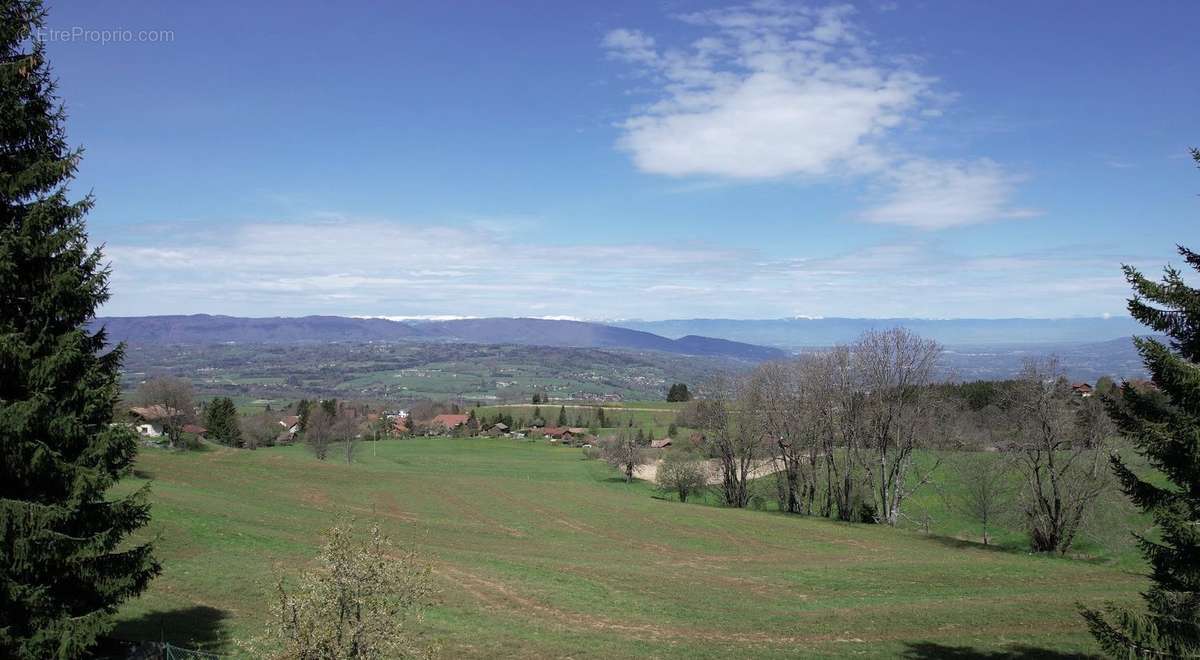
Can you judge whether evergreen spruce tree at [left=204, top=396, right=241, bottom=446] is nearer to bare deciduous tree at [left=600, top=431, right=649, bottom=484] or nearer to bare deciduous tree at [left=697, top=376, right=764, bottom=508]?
bare deciduous tree at [left=600, top=431, right=649, bottom=484]

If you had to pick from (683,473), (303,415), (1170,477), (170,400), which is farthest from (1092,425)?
(303,415)

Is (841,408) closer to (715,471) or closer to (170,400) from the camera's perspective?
Answer: (715,471)

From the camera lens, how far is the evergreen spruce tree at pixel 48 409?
12.2 m

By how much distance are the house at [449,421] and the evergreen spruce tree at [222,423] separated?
2105 inches

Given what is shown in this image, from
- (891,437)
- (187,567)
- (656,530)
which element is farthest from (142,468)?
(891,437)

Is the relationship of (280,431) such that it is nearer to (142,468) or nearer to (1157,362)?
(142,468)

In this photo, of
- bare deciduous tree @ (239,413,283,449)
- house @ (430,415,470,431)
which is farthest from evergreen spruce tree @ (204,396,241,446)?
house @ (430,415,470,431)

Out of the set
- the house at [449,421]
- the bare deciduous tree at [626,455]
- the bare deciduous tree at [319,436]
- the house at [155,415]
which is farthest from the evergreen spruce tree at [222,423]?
the bare deciduous tree at [626,455]

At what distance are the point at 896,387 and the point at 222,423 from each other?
95.1 m

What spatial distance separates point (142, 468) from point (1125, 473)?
59.4 metres

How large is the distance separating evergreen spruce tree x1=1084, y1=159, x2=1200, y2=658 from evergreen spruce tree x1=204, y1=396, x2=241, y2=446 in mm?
110316

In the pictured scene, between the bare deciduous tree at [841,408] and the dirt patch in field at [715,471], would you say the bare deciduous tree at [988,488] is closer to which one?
the bare deciduous tree at [841,408]

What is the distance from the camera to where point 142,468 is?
167 feet

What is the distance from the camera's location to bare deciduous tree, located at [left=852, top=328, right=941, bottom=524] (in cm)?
5138
